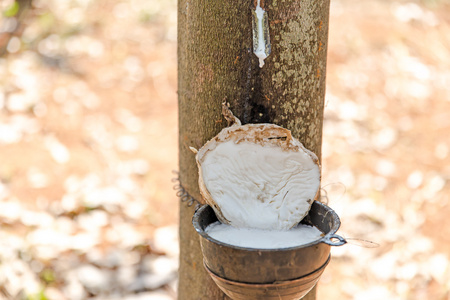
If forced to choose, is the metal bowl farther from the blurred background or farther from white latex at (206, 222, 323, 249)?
the blurred background

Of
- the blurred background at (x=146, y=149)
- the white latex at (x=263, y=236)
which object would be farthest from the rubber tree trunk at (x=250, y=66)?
the blurred background at (x=146, y=149)

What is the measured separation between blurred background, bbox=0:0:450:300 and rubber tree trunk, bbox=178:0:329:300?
1.47 ft

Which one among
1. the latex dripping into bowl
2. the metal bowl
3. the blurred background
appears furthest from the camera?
the blurred background

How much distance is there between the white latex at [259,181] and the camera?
5.10ft

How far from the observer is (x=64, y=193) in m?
3.83

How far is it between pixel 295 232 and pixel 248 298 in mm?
241

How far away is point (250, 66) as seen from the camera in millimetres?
1610

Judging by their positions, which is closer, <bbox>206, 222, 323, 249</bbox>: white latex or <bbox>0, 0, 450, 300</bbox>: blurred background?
<bbox>206, 222, 323, 249</bbox>: white latex

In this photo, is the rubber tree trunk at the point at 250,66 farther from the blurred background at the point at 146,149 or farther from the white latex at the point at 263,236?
the blurred background at the point at 146,149

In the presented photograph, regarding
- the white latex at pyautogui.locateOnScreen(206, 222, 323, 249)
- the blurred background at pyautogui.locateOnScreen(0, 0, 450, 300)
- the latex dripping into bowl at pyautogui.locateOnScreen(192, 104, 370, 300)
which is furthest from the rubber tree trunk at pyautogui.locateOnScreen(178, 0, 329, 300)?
the blurred background at pyautogui.locateOnScreen(0, 0, 450, 300)

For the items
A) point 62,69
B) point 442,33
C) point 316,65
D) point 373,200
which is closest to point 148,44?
point 62,69

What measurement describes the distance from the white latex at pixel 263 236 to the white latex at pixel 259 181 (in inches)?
1.1

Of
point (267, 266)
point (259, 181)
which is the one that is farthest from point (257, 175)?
point (267, 266)

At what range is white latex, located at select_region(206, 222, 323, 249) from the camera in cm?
146
